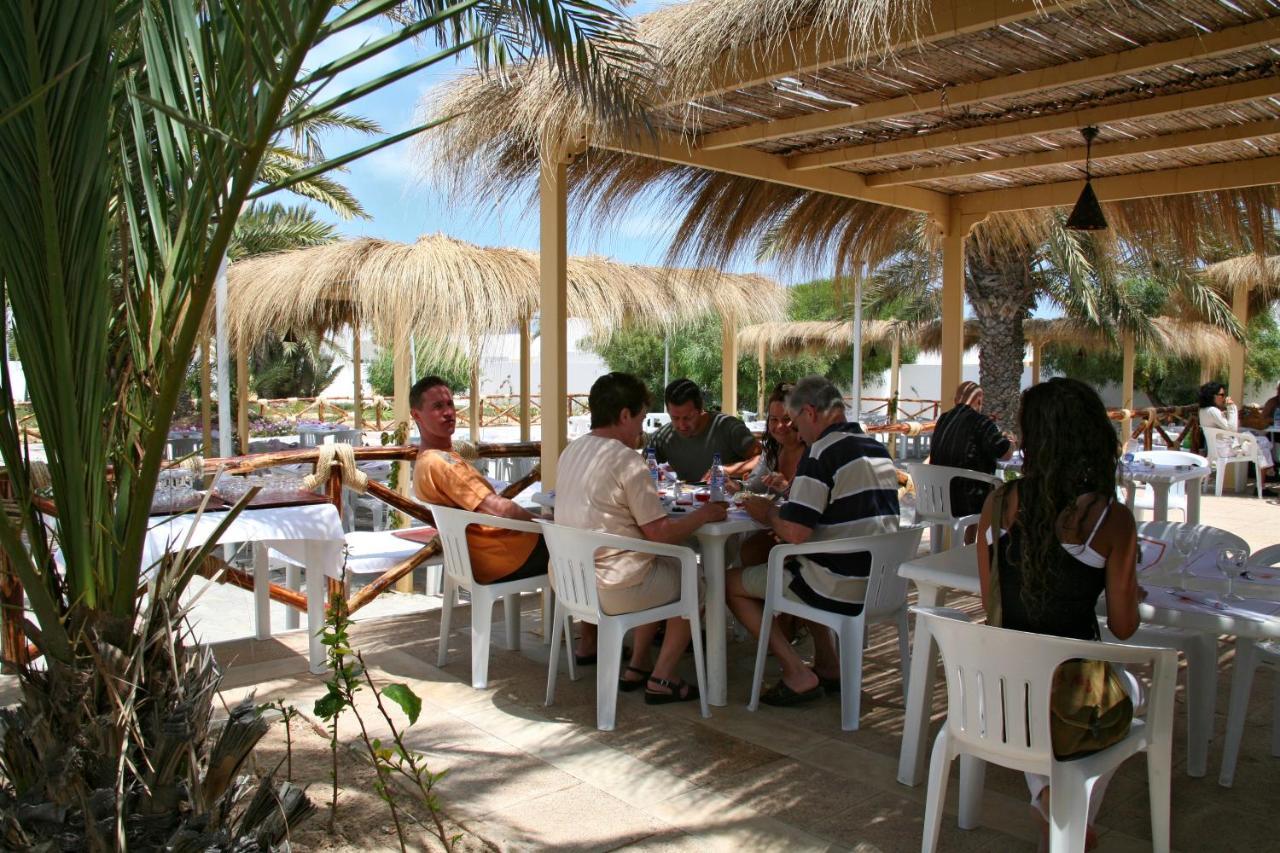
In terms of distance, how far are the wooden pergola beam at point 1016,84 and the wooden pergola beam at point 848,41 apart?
719 mm

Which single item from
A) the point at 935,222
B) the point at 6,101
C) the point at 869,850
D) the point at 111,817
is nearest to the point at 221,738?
the point at 111,817

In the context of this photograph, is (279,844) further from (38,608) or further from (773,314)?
(773,314)

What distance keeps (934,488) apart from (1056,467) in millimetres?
3598

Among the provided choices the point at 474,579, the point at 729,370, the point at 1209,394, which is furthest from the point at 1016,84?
the point at 729,370

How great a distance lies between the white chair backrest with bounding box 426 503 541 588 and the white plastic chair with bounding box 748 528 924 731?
106 cm

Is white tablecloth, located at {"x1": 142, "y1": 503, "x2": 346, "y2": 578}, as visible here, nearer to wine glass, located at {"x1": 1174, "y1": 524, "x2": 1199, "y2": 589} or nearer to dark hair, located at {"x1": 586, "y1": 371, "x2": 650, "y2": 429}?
dark hair, located at {"x1": 586, "y1": 371, "x2": 650, "y2": 429}

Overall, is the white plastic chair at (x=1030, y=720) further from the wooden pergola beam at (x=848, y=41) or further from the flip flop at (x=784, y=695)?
the wooden pergola beam at (x=848, y=41)

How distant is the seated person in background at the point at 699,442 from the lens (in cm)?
540

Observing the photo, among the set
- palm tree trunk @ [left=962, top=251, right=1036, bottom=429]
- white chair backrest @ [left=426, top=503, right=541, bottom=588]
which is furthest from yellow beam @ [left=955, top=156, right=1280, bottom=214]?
white chair backrest @ [left=426, top=503, right=541, bottom=588]

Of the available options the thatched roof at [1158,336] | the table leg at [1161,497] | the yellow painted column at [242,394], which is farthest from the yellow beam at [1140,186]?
the thatched roof at [1158,336]

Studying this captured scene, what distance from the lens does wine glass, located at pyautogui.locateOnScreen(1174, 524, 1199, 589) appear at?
9.78 feet

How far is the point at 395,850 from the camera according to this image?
274 centimetres

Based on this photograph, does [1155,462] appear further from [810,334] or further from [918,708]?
[810,334]

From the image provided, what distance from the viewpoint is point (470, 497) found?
4.28 meters
